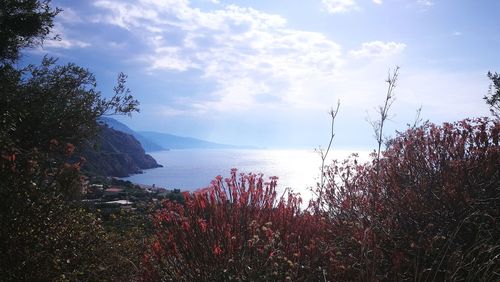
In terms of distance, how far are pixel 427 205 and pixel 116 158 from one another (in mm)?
69429

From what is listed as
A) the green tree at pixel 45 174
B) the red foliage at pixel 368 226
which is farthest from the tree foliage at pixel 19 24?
the red foliage at pixel 368 226

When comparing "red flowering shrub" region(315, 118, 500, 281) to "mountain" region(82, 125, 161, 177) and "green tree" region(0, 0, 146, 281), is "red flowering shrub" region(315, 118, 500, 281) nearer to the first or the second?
"green tree" region(0, 0, 146, 281)

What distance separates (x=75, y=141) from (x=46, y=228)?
6.50 meters

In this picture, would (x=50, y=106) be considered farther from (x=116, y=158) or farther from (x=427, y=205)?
(x=116, y=158)

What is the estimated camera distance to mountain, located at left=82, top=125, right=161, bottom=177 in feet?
135

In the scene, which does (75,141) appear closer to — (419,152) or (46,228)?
(46,228)

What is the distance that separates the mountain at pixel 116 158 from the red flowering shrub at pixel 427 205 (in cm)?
929

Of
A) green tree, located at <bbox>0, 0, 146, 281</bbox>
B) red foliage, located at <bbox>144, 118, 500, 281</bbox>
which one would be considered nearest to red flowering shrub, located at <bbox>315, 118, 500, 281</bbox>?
red foliage, located at <bbox>144, 118, 500, 281</bbox>

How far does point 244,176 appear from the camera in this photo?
4.42 metres

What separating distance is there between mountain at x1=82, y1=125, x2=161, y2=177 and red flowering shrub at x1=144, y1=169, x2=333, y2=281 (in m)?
8.89

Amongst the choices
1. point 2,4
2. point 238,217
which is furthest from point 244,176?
point 2,4

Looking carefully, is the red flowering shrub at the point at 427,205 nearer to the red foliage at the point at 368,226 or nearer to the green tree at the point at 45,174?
the red foliage at the point at 368,226

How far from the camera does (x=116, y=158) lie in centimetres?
6894

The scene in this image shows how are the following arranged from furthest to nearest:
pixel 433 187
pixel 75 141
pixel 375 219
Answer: pixel 75 141, pixel 433 187, pixel 375 219
